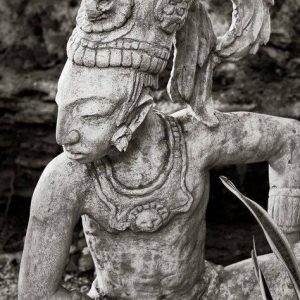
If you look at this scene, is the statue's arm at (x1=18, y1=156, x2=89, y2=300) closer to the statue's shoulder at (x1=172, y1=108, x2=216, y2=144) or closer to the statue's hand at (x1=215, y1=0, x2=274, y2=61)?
the statue's shoulder at (x1=172, y1=108, x2=216, y2=144)

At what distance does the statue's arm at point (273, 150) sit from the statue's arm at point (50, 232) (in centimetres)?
39

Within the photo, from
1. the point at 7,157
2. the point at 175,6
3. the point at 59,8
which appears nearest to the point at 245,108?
the point at 59,8

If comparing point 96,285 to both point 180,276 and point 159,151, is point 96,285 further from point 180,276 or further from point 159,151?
point 159,151

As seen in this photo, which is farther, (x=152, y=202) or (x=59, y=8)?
(x=59, y=8)

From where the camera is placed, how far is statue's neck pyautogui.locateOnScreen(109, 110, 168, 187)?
2232 mm

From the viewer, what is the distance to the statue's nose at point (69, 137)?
2115 millimetres

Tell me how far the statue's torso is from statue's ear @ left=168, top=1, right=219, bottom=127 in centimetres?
8

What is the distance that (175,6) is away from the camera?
210 cm

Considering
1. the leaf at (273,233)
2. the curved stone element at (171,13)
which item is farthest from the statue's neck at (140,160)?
the leaf at (273,233)

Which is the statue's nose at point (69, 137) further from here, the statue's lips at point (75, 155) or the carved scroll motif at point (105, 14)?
the carved scroll motif at point (105, 14)

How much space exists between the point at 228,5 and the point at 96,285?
4.34ft

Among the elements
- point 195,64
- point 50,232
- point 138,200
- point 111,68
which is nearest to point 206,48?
point 195,64

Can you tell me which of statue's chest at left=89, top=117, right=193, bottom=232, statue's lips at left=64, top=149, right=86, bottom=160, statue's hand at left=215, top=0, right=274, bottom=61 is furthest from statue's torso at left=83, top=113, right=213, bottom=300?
statue's hand at left=215, top=0, right=274, bottom=61

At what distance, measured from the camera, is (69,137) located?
2.12m
